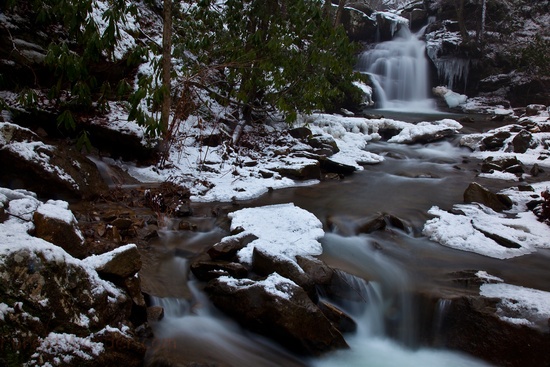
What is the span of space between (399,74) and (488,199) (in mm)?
15968

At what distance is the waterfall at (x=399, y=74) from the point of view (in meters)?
19.7

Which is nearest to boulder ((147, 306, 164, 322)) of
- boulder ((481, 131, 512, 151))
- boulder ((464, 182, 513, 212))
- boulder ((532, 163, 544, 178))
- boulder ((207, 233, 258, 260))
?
boulder ((207, 233, 258, 260))

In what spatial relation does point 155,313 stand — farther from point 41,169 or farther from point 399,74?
point 399,74

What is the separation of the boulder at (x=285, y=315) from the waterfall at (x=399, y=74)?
17.2 meters

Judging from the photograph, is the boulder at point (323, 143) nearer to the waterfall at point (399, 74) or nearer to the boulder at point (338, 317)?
the boulder at point (338, 317)

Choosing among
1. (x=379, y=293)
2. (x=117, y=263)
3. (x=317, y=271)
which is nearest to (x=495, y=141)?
(x=379, y=293)

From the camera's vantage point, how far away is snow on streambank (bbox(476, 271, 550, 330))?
3.43 m

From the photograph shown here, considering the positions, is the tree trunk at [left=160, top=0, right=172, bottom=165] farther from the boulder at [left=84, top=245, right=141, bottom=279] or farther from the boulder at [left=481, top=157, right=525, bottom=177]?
the boulder at [left=481, top=157, right=525, bottom=177]

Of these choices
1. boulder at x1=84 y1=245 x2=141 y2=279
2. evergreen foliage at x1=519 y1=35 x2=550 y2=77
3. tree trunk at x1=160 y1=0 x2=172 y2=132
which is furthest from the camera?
evergreen foliage at x1=519 y1=35 x2=550 y2=77

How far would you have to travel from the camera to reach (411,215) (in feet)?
20.8

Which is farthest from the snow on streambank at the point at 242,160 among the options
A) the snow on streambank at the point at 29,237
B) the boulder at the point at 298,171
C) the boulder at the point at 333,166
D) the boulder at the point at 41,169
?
the snow on streambank at the point at 29,237

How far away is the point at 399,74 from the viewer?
20.8m

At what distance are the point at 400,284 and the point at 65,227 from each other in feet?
11.8

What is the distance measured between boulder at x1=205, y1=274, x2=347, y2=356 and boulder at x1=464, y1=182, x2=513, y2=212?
4.41 metres
